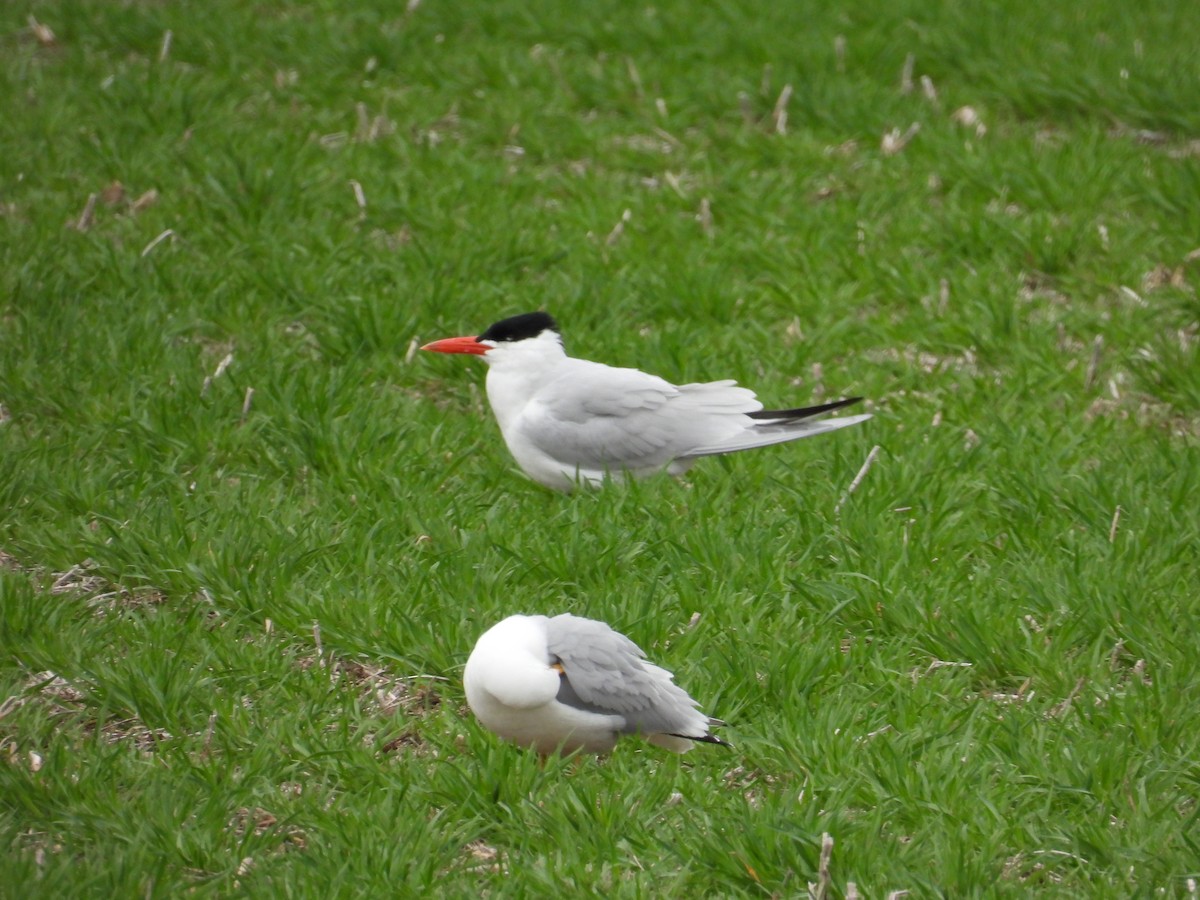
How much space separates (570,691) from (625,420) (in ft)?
4.75

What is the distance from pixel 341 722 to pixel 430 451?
1.42 m

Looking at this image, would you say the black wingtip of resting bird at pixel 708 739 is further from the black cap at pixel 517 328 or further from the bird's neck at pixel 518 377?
the black cap at pixel 517 328

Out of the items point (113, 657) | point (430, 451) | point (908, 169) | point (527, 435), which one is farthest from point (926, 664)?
point (908, 169)

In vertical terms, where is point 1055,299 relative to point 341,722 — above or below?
below

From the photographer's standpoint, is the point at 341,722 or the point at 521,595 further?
the point at 521,595

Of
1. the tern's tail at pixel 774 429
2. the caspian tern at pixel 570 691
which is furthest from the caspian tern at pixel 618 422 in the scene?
the caspian tern at pixel 570 691

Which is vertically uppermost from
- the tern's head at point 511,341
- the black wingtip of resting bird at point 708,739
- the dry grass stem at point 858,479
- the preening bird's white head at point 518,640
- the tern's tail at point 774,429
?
the preening bird's white head at point 518,640

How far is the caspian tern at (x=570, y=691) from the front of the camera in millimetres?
2883

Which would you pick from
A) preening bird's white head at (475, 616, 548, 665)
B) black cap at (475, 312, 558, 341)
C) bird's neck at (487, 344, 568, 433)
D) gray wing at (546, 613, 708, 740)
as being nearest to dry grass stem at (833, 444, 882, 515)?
bird's neck at (487, 344, 568, 433)

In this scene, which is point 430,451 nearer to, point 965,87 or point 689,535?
point 689,535

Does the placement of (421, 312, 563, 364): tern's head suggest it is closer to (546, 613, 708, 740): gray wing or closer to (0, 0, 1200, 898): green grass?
(0, 0, 1200, 898): green grass

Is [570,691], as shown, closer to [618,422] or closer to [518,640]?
[518,640]

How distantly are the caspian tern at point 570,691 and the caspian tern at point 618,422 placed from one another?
1.17 m

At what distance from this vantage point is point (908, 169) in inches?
249
